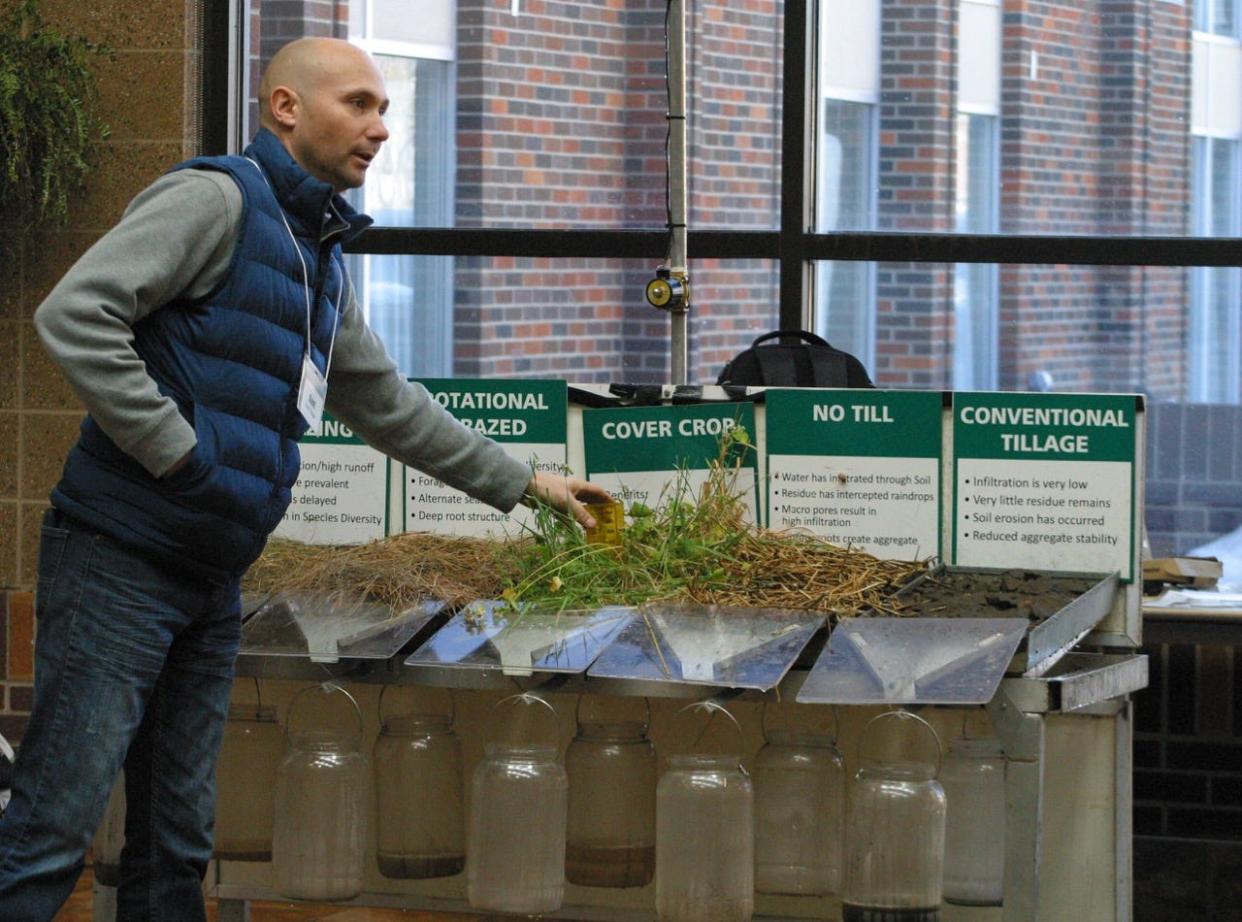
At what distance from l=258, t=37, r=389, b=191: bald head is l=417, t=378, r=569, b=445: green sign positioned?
0.63 metres

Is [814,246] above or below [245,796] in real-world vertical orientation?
above

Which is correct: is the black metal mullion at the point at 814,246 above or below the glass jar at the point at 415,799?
above

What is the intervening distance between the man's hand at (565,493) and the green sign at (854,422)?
32 cm

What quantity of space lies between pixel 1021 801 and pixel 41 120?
297 cm

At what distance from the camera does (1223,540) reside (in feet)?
15.1

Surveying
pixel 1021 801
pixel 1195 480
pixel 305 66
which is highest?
pixel 305 66

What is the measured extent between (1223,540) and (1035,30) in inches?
55.4

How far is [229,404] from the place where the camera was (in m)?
2.47

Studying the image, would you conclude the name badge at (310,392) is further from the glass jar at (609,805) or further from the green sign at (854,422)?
the green sign at (854,422)

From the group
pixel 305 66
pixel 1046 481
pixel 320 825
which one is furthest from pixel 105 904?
pixel 1046 481

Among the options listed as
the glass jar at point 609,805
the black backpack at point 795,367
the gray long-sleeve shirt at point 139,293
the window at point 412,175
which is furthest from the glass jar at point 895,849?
the window at point 412,175

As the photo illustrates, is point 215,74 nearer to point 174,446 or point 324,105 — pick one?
point 324,105

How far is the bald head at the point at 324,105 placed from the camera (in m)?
2.62

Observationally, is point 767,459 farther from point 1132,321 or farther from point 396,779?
point 1132,321
